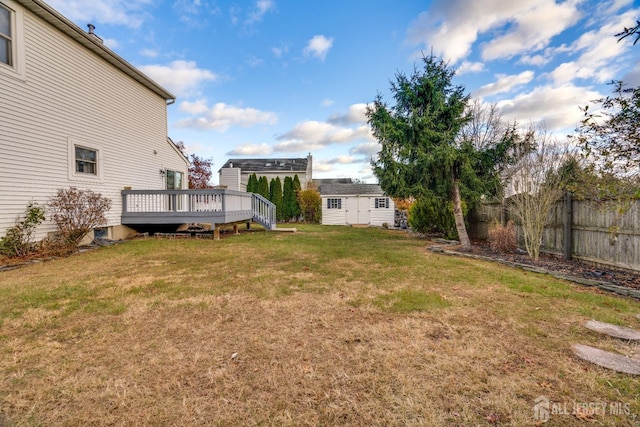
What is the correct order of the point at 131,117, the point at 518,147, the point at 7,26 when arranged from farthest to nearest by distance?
the point at 131,117 → the point at 518,147 → the point at 7,26

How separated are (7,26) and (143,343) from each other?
373 inches

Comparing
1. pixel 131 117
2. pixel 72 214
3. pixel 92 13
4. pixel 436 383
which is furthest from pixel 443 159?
pixel 92 13

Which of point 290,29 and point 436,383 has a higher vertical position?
point 290,29

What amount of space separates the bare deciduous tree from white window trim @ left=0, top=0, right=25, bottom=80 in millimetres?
13330

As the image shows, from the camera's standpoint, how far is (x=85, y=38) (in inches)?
352

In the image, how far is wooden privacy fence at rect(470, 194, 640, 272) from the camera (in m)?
5.59

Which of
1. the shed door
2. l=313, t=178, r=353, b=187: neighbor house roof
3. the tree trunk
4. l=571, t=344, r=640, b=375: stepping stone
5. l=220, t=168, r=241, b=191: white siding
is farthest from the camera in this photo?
l=313, t=178, r=353, b=187: neighbor house roof

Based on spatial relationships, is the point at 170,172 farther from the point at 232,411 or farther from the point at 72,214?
the point at 232,411

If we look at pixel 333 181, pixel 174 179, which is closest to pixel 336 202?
pixel 174 179

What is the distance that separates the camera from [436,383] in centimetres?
225

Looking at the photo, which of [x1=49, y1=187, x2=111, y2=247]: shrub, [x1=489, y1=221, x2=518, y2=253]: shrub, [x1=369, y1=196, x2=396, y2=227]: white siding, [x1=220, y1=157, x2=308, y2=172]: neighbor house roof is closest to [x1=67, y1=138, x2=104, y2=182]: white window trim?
[x1=49, y1=187, x2=111, y2=247]: shrub

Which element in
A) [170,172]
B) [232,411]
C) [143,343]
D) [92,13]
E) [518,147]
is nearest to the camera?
[232,411]

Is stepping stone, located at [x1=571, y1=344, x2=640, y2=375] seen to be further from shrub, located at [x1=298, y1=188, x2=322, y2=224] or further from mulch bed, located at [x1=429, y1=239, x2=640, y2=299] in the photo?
shrub, located at [x1=298, y1=188, x2=322, y2=224]

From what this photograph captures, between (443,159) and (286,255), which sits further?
(443,159)
